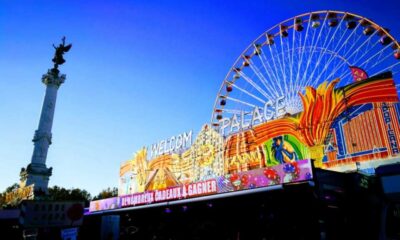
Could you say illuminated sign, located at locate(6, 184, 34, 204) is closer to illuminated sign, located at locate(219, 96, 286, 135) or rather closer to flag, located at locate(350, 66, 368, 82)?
illuminated sign, located at locate(219, 96, 286, 135)

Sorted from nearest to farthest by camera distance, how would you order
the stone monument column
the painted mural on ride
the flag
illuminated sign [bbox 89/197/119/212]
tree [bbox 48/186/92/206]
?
the painted mural on ride → the flag → illuminated sign [bbox 89/197/119/212] → the stone monument column → tree [bbox 48/186/92/206]

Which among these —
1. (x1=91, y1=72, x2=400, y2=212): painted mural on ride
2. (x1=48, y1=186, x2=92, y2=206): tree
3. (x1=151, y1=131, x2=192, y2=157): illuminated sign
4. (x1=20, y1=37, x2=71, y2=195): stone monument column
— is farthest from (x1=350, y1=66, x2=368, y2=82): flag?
(x1=48, y1=186, x2=92, y2=206): tree

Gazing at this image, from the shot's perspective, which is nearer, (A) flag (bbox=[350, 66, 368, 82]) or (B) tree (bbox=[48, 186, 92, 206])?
(A) flag (bbox=[350, 66, 368, 82])

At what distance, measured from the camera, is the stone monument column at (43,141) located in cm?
2894

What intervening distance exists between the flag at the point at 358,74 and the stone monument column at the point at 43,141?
2682 cm

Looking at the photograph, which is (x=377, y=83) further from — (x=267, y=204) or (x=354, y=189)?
(x=267, y=204)

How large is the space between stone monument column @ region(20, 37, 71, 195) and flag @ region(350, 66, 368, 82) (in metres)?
26.8

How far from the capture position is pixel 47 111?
31297 millimetres

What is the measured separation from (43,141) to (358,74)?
90.6 ft

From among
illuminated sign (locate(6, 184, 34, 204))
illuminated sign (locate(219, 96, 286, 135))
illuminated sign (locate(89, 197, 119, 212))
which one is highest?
illuminated sign (locate(219, 96, 286, 135))

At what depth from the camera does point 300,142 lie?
18.5 metres

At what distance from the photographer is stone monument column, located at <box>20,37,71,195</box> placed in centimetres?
2894

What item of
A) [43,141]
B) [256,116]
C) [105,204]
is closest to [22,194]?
[43,141]

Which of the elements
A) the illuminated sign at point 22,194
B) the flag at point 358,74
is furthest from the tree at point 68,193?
the flag at point 358,74
